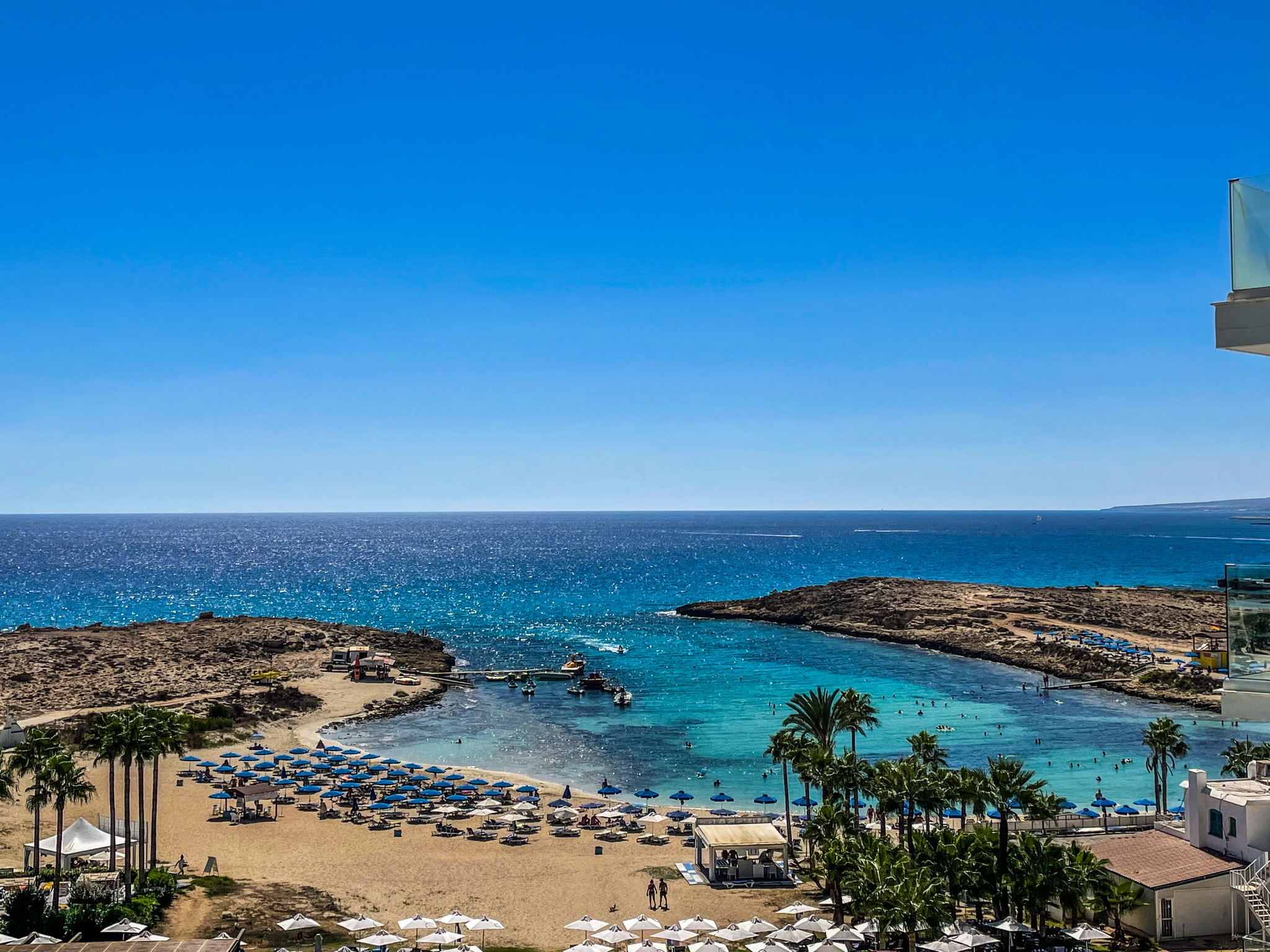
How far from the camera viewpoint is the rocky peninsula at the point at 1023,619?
282 ft

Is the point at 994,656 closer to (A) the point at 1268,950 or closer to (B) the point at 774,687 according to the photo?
(B) the point at 774,687

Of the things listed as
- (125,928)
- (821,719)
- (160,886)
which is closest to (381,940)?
(125,928)

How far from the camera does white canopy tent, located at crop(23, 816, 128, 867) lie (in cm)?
3800

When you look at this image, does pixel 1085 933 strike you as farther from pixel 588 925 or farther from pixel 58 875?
pixel 58 875

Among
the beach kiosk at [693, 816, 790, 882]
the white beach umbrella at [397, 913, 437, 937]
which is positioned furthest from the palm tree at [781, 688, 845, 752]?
the white beach umbrella at [397, 913, 437, 937]

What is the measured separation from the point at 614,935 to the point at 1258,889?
18.7 meters

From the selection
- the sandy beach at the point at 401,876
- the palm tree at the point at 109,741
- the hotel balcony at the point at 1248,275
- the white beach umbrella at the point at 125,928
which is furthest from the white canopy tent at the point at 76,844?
the hotel balcony at the point at 1248,275

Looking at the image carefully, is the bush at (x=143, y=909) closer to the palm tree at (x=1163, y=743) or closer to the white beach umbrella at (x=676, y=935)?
the white beach umbrella at (x=676, y=935)

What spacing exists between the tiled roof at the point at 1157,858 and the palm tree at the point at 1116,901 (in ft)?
4.11

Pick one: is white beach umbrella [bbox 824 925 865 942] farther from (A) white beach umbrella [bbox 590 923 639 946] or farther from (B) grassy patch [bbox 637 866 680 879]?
(B) grassy patch [bbox 637 866 680 879]

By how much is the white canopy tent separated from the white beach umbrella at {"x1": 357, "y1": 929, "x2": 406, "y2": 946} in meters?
13.5

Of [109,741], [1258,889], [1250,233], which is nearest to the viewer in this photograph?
[1250,233]

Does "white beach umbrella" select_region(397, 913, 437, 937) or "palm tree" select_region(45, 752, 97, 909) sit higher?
"palm tree" select_region(45, 752, 97, 909)

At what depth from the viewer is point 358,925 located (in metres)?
32.2
